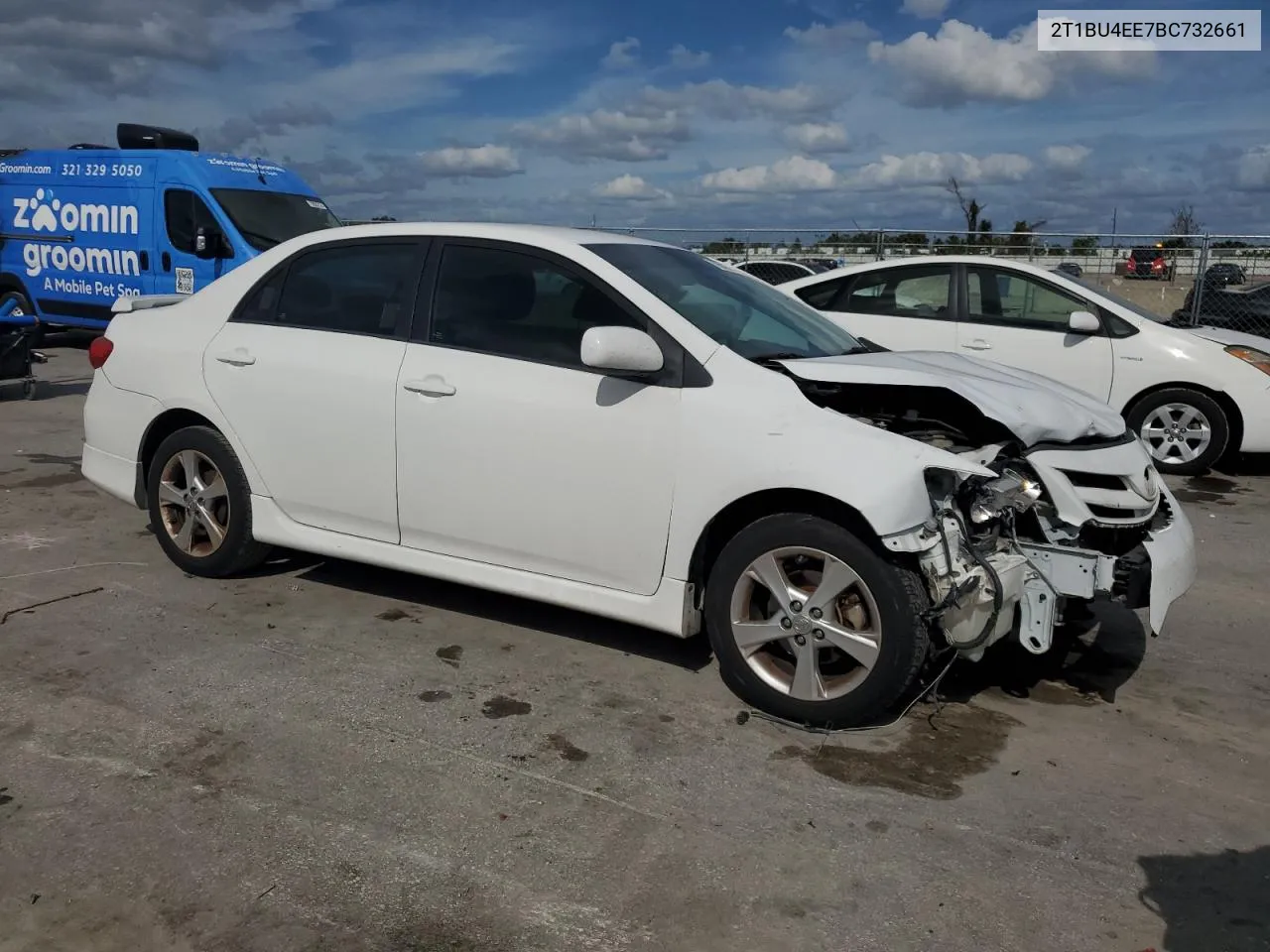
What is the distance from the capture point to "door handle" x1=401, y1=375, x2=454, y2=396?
4.42 metres

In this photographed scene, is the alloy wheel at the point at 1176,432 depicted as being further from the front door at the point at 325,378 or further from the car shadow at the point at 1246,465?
the front door at the point at 325,378

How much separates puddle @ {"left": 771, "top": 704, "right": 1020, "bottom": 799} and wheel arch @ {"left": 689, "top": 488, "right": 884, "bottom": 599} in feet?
2.33

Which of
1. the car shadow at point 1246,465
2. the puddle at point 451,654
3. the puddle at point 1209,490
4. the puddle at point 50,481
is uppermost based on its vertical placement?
the puddle at point 50,481

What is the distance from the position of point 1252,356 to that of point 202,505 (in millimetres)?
7790

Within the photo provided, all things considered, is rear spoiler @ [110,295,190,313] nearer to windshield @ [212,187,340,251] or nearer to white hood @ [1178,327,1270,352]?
windshield @ [212,187,340,251]

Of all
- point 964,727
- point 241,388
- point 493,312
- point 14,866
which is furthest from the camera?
point 241,388

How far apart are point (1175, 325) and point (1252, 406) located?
92 cm

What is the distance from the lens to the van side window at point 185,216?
40.9 feet

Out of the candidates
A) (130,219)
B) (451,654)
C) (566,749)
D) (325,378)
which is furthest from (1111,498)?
(130,219)

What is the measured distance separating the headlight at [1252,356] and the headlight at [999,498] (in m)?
5.80

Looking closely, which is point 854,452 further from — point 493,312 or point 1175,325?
point 1175,325

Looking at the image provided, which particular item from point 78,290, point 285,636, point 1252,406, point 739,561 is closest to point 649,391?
point 739,561

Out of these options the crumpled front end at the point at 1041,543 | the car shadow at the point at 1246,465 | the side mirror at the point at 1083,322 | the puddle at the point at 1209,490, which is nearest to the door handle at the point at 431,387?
the crumpled front end at the point at 1041,543

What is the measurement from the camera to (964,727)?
3947 mm
